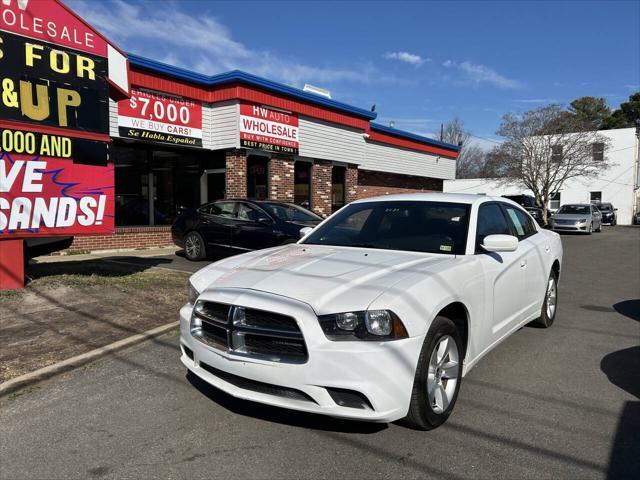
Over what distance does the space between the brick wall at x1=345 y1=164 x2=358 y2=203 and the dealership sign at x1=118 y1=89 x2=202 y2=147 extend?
6809mm

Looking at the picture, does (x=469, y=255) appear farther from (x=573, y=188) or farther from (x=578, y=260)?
(x=573, y=188)

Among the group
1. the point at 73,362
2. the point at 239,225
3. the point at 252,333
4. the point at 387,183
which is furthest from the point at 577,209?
the point at 252,333

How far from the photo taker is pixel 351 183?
19594mm

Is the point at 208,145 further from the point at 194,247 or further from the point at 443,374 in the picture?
the point at 443,374

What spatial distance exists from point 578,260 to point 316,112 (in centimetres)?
952

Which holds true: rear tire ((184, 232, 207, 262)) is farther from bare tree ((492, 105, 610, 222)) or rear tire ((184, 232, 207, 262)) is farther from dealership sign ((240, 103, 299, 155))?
bare tree ((492, 105, 610, 222))

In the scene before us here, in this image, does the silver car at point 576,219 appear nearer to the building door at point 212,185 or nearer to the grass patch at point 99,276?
the building door at point 212,185

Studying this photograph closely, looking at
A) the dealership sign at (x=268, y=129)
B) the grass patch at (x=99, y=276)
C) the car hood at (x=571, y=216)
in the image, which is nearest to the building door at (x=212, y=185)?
the dealership sign at (x=268, y=129)

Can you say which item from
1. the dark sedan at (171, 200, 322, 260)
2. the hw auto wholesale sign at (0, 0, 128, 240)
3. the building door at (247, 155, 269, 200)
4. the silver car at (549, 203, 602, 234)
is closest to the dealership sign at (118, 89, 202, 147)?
the building door at (247, 155, 269, 200)

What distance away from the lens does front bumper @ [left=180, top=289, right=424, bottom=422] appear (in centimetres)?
278

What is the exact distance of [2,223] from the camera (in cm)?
641

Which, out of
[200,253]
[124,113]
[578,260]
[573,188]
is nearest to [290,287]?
[200,253]

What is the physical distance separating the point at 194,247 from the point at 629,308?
839 cm

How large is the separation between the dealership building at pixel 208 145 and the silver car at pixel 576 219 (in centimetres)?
1277
